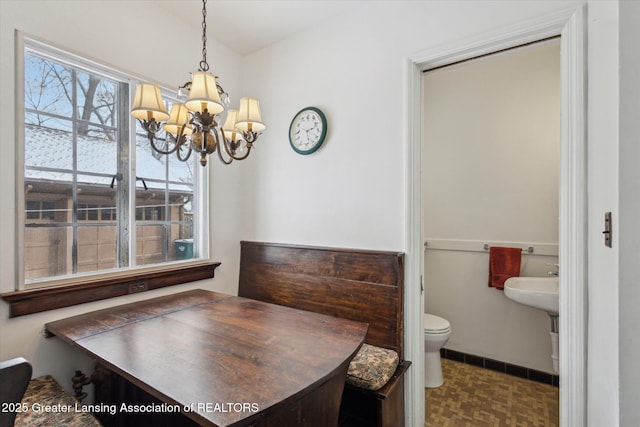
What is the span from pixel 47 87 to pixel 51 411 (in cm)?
159

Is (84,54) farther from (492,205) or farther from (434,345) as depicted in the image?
(492,205)

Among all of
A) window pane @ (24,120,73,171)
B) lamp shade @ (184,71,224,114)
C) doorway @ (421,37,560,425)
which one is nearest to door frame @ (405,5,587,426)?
doorway @ (421,37,560,425)

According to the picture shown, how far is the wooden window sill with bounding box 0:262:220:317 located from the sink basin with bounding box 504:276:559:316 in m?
2.26

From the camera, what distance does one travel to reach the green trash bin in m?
2.26

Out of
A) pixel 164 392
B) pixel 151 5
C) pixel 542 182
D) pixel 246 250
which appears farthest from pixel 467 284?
pixel 151 5

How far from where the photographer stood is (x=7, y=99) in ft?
4.79

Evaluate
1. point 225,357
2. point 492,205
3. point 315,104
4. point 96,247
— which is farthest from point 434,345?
point 96,247

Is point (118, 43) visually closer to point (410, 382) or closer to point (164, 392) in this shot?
point (164, 392)

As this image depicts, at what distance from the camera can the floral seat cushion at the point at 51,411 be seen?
112 centimetres

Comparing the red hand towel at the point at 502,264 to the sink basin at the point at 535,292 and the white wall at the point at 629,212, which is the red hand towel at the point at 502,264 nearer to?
the sink basin at the point at 535,292

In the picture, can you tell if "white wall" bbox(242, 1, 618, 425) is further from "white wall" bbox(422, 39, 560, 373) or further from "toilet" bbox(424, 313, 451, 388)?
"white wall" bbox(422, 39, 560, 373)

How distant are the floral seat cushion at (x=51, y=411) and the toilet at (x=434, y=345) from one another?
79.0 inches

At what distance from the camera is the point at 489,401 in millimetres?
2133

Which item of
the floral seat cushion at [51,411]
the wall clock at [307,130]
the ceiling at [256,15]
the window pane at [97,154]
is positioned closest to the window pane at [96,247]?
the window pane at [97,154]
